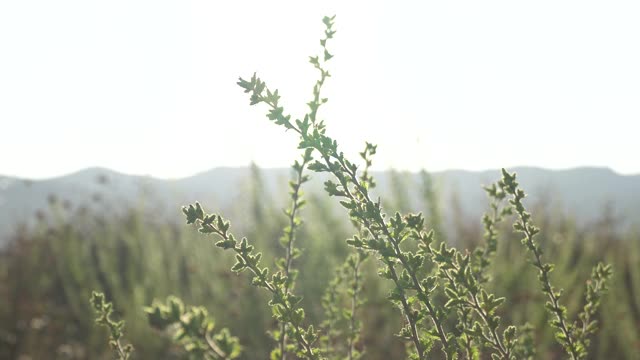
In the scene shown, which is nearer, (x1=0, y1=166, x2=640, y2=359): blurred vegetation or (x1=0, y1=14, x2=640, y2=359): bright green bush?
(x1=0, y1=14, x2=640, y2=359): bright green bush

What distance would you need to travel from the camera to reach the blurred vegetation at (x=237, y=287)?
4973 millimetres

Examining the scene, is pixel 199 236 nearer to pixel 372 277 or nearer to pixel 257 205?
pixel 257 205

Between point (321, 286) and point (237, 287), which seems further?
point (237, 287)

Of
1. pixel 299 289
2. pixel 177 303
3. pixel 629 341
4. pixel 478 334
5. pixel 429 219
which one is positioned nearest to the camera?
pixel 177 303

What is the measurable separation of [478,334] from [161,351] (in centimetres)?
420

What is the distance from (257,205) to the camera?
6469 mm

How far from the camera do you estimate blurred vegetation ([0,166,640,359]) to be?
16.3 feet

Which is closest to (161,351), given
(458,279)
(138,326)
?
(138,326)

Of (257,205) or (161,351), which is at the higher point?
(257,205)

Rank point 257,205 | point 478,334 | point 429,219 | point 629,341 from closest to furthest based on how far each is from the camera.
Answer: point 478,334
point 629,341
point 429,219
point 257,205

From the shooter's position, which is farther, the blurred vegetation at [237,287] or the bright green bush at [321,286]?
the blurred vegetation at [237,287]

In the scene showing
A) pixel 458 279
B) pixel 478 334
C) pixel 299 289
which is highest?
pixel 458 279

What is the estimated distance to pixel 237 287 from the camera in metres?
5.67

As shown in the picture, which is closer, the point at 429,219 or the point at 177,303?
the point at 177,303
